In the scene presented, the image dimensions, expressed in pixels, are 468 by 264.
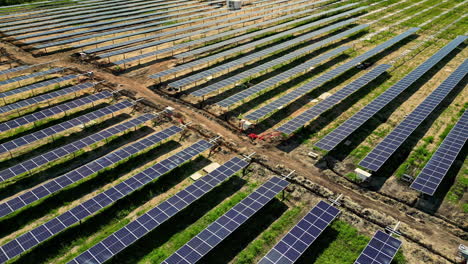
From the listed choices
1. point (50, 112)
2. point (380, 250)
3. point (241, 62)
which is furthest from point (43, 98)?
point (380, 250)

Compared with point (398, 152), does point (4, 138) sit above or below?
above

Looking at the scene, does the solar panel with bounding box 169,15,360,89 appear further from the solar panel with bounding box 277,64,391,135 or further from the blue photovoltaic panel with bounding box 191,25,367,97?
the solar panel with bounding box 277,64,391,135

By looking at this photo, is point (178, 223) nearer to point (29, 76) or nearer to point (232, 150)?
point (232, 150)

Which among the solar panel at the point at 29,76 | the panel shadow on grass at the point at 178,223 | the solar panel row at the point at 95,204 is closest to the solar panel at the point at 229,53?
the solar panel at the point at 29,76

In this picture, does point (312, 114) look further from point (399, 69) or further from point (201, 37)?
point (201, 37)

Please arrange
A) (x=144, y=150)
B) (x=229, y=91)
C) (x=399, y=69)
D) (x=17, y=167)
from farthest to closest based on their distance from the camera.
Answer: (x=399, y=69)
(x=229, y=91)
(x=144, y=150)
(x=17, y=167)

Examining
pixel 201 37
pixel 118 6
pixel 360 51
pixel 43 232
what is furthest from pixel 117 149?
pixel 118 6

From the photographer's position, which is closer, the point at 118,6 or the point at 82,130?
the point at 82,130
